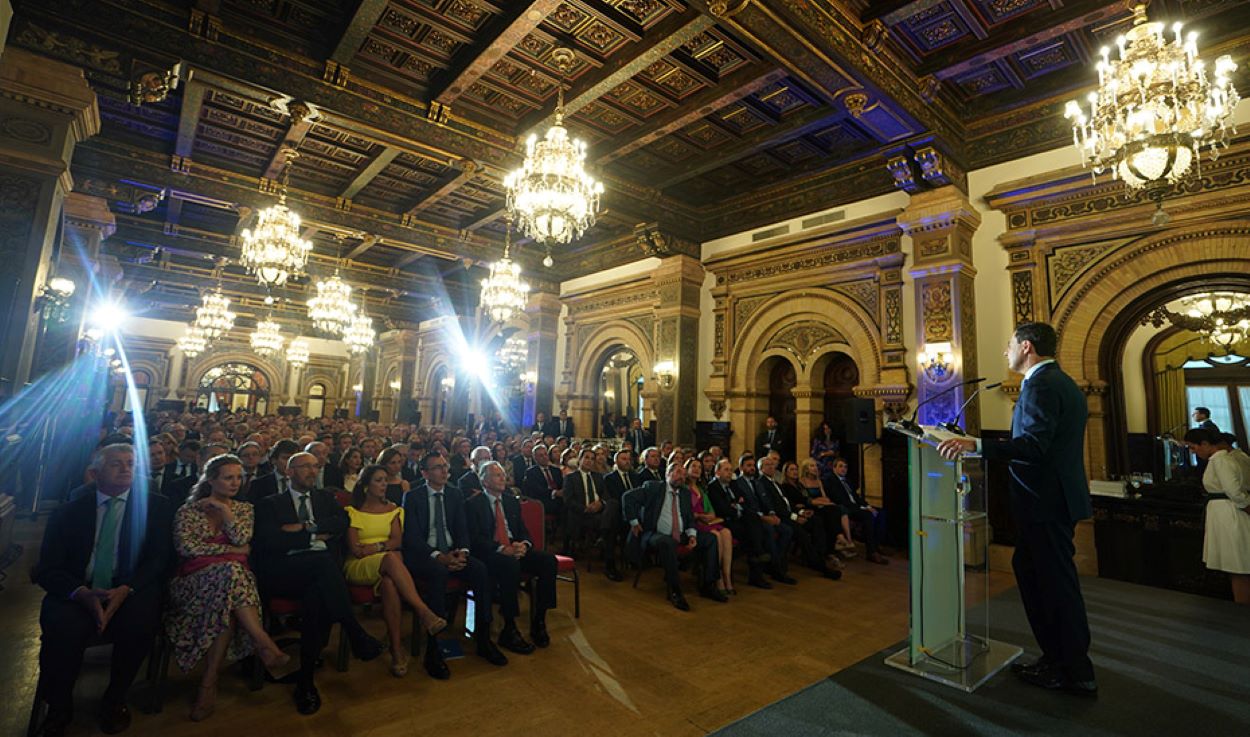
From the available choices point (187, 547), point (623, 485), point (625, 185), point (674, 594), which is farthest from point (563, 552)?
point (625, 185)

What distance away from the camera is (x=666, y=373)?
Result: 29.8 ft

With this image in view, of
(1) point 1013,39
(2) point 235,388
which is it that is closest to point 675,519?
(1) point 1013,39

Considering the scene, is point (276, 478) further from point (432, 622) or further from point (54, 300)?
point (54, 300)

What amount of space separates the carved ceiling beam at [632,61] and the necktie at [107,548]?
489 centimetres

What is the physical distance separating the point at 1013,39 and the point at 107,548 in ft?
23.3

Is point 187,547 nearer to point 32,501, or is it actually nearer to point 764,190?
point 32,501

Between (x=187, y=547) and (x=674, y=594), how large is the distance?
2884mm

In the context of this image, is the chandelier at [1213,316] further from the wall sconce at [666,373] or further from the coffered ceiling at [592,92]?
the wall sconce at [666,373]

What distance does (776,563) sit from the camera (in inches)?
191

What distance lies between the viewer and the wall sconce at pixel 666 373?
29.4 ft

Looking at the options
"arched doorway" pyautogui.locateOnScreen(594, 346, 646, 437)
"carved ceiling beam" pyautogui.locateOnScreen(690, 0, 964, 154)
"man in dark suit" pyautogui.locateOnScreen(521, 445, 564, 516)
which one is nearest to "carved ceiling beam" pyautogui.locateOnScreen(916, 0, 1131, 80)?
"carved ceiling beam" pyautogui.locateOnScreen(690, 0, 964, 154)

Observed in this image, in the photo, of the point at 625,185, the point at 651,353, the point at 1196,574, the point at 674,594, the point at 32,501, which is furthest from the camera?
the point at 651,353

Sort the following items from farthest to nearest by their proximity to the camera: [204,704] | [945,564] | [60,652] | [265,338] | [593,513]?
[265,338], [593,513], [945,564], [204,704], [60,652]

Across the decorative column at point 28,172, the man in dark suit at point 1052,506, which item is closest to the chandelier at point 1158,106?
the man in dark suit at point 1052,506
